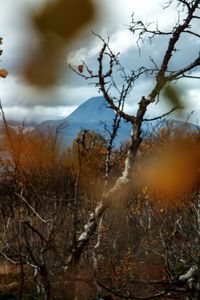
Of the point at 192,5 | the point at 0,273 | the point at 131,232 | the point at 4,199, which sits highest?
the point at 192,5

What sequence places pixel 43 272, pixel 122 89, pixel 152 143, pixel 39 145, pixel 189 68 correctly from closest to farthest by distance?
pixel 43 272, pixel 189 68, pixel 122 89, pixel 39 145, pixel 152 143

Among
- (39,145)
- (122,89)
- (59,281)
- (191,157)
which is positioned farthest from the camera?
(191,157)

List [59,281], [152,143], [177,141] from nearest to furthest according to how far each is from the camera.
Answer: [59,281], [177,141], [152,143]

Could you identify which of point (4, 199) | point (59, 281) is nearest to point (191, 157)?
point (4, 199)

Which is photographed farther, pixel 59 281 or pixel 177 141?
pixel 177 141

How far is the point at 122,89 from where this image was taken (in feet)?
26.2

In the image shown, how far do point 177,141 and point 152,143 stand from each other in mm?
6623

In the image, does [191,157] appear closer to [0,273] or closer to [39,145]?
[39,145]

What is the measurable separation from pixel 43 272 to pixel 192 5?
454cm

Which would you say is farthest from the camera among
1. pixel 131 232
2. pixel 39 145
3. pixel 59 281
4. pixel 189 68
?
pixel 131 232

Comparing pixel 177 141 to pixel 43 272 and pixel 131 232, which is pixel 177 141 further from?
pixel 43 272

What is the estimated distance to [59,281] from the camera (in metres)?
5.75

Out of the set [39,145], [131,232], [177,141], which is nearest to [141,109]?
[39,145]

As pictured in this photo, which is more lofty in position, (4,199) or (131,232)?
(4,199)
